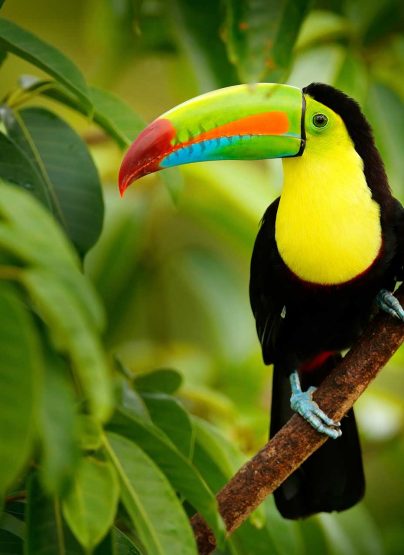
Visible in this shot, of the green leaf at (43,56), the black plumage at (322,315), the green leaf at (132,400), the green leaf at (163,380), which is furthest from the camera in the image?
the black plumage at (322,315)

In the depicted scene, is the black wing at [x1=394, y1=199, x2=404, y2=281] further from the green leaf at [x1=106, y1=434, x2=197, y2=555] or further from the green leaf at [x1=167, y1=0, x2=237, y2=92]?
the green leaf at [x1=106, y1=434, x2=197, y2=555]

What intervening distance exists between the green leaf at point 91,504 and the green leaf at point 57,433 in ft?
0.35

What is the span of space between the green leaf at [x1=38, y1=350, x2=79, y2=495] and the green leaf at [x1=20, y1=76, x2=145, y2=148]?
0.90 metres

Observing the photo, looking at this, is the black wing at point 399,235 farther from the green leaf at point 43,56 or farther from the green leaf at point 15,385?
the green leaf at point 15,385

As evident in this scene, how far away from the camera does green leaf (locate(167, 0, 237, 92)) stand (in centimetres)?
236

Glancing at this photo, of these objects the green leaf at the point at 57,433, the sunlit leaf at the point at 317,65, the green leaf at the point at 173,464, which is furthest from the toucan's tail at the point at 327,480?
the green leaf at the point at 57,433

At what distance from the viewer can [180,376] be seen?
7.11 ft

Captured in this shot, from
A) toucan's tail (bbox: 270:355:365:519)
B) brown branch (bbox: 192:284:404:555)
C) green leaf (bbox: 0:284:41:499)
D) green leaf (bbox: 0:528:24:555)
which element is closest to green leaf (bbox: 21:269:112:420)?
green leaf (bbox: 0:284:41:499)

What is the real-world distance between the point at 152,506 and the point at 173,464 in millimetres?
111

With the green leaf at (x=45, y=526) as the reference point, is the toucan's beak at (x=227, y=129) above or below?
above

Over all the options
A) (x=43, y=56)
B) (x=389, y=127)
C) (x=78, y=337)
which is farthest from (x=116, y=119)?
(x=389, y=127)

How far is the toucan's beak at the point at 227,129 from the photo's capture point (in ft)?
6.76

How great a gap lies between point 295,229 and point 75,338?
1292 millimetres

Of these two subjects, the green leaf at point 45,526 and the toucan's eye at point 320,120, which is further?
the toucan's eye at point 320,120
